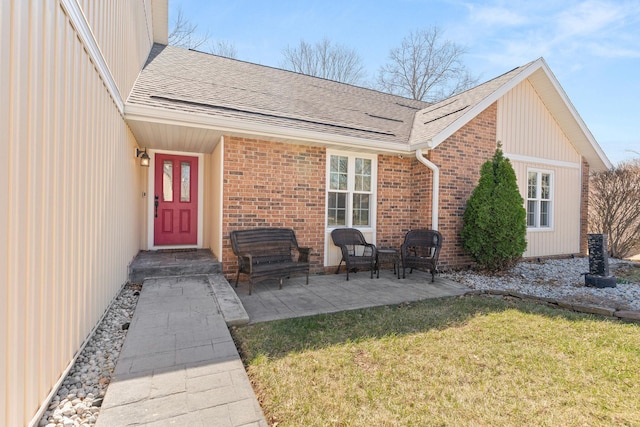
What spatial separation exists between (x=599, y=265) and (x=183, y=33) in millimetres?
18158

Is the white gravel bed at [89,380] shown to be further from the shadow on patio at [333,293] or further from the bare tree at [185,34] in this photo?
the bare tree at [185,34]

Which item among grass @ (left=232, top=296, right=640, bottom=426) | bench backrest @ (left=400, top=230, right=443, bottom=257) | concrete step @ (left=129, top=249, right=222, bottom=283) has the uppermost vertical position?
bench backrest @ (left=400, top=230, right=443, bottom=257)

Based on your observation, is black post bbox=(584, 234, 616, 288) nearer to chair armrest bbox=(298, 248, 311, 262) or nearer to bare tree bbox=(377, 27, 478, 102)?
chair armrest bbox=(298, 248, 311, 262)

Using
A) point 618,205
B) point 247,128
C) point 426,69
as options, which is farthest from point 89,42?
point 426,69

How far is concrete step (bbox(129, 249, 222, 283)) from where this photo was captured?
5.12 metres

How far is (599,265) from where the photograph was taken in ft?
19.0

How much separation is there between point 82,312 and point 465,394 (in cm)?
329

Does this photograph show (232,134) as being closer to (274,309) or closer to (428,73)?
(274,309)

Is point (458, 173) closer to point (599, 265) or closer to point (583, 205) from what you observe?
point (599, 265)

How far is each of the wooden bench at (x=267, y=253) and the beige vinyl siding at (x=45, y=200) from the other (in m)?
2.08

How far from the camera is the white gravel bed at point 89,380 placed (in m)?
1.97

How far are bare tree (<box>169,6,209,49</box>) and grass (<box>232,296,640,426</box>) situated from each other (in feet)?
53.5

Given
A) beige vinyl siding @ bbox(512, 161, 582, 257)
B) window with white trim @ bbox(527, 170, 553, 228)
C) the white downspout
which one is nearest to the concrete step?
the white downspout

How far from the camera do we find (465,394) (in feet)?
7.72
